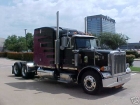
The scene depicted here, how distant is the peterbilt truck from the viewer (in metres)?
8.38

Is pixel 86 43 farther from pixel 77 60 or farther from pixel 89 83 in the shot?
pixel 89 83

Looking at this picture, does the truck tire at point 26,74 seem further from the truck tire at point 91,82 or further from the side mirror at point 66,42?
the truck tire at point 91,82

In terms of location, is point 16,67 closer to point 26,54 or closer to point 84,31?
point 84,31

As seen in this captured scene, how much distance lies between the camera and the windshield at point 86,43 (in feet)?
31.7

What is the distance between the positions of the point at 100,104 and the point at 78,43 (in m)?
3.58

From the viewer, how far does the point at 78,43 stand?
965 cm

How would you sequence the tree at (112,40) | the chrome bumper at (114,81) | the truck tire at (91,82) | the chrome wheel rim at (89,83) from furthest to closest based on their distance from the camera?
1. the tree at (112,40)
2. the chrome wheel rim at (89,83)
3. the truck tire at (91,82)
4. the chrome bumper at (114,81)

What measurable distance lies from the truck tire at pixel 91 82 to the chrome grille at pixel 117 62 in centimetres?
80

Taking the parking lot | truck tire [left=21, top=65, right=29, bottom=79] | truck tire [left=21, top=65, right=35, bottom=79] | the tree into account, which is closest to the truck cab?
the parking lot

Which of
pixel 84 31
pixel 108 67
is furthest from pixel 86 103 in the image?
pixel 84 31

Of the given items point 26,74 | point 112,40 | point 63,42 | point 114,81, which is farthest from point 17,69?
point 112,40

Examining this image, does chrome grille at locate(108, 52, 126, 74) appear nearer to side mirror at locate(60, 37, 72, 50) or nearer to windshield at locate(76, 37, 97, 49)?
windshield at locate(76, 37, 97, 49)

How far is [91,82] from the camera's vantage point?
8398mm

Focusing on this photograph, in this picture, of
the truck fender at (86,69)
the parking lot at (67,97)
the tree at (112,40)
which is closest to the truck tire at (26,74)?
the parking lot at (67,97)
